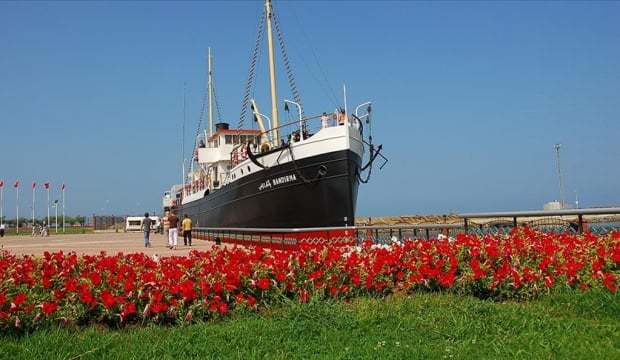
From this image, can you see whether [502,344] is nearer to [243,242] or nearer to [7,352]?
[7,352]

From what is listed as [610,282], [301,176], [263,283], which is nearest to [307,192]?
[301,176]

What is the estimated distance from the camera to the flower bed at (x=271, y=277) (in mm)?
5461

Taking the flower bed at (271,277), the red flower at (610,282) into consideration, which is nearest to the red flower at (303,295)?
the flower bed at (271,277)

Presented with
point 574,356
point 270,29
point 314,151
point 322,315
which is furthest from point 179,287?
point 270,29

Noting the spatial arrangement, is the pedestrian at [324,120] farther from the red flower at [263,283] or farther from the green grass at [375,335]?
the green grass at [375,335]

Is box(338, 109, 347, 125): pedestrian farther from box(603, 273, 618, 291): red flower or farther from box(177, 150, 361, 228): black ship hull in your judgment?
box(603, 273, 618, 291): red flower

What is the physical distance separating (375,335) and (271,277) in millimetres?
1878

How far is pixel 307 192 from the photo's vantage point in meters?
20.0

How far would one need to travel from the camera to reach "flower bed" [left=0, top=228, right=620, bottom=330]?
17.9 feet

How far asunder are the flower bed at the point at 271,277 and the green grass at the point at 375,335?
235 mm

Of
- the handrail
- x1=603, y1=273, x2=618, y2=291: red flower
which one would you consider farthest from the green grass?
the handrail

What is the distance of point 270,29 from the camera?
2573 centimetres

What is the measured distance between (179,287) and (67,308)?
1.06m

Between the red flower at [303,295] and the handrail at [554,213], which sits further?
the handrail at [554,213]
